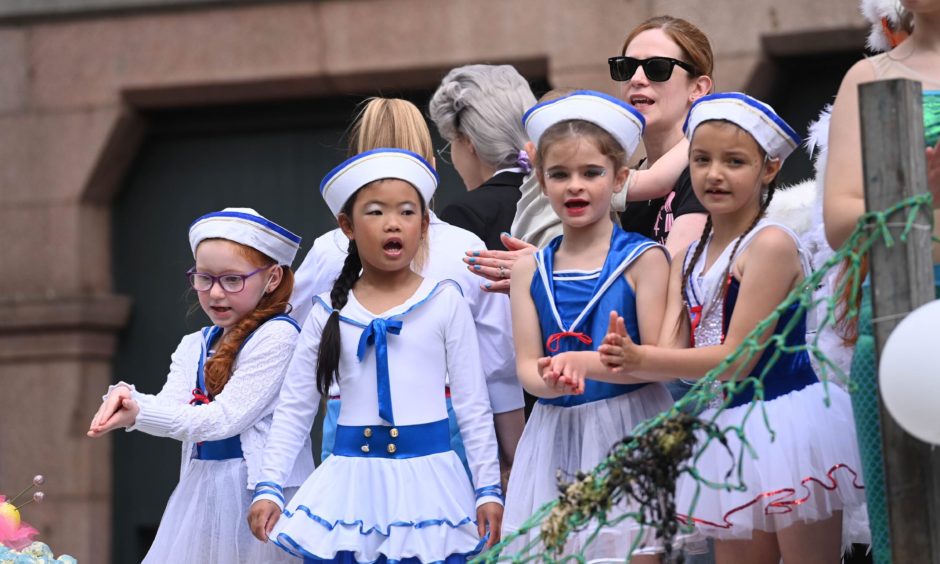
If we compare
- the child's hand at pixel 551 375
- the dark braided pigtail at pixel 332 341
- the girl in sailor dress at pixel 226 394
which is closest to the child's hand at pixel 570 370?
the child's hand at pixel 551 375

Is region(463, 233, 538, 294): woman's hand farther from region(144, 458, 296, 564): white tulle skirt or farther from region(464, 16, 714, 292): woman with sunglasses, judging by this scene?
region(144, 458, 296, 564): white tulle skirt

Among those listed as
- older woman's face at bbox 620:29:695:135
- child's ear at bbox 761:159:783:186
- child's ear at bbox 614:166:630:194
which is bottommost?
child's ear at bbox 761:159:783:186

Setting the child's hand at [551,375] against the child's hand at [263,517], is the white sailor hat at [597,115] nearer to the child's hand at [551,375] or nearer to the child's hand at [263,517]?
the child's hand at [551,375]

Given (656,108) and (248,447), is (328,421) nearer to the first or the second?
(248,447)

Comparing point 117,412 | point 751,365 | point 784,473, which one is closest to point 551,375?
point 751,365

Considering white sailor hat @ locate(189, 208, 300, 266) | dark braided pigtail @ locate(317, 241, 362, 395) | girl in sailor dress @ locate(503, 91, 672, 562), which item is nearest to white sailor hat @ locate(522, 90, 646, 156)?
girl in sailor dress @ locate(503, 91, 672, 562)

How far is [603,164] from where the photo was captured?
3.94 meters

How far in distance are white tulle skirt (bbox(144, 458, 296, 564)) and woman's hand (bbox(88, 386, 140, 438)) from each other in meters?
0.38

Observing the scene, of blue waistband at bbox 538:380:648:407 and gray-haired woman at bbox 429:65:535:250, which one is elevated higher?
gray-haired woman at bbox 429:65:535:250

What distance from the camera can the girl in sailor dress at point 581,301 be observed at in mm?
3811

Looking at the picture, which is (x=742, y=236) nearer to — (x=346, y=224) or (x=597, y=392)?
(x=597, y=392)

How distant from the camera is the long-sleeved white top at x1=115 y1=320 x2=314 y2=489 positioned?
443cm

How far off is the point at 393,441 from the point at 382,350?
0.24 metres

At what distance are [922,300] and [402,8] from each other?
5901 mm
